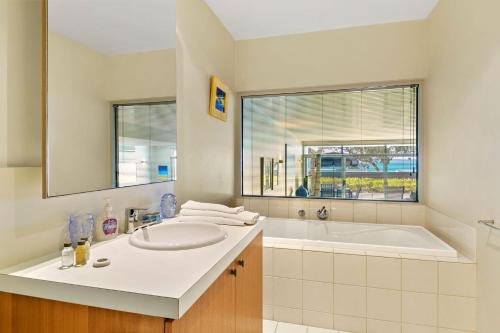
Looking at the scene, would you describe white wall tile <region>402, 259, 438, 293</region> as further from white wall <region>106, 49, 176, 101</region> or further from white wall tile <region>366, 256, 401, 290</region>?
white wall <region>106, 49, 176, 101</region>

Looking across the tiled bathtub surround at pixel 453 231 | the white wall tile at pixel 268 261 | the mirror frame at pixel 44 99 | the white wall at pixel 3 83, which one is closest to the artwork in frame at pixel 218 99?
the white wall tile at pixel 268 261

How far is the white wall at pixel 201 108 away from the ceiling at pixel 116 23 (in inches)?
9.4

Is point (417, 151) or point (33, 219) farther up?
point (417, 151)

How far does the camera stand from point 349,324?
193 centimetres

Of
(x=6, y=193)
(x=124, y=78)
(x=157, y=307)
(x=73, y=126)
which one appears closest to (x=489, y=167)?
(x=157, y=307)

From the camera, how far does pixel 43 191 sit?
38.2 inches

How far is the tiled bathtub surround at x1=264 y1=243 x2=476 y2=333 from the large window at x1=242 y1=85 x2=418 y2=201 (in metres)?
1.12

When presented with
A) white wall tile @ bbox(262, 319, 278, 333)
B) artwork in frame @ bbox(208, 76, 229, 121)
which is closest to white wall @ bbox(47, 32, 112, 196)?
artwork in frame @ bbox(208, 76, 229, 121)

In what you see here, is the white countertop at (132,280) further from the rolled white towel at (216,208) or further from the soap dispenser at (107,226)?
the rolled white towel at (216,208)

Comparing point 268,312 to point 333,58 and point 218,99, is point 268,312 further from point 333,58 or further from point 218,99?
point 333,58

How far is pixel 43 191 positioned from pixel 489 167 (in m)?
2.32

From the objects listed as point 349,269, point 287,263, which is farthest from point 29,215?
point 349,269

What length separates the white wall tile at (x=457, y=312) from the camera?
69.4 inches

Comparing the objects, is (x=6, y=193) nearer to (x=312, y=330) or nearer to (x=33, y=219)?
(x=33, y=219)
